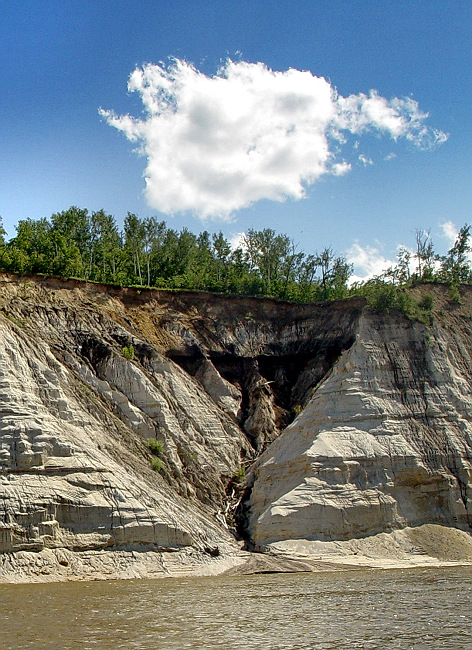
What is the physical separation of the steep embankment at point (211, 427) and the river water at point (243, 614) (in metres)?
3.07

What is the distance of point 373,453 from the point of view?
3059cm

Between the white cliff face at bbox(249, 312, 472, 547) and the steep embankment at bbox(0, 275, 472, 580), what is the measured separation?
7 centimetres

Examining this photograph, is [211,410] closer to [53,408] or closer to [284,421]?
[284,421]

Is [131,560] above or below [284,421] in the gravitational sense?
below

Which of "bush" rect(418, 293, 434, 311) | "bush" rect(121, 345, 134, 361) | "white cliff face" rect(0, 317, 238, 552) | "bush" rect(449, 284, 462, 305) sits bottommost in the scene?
"white cliff face" rect(0, 317, 238, 552)

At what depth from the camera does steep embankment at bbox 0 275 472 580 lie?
2477cm

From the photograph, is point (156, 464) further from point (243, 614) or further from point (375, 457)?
point (243, 614)

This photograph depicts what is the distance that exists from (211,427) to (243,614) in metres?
18.5

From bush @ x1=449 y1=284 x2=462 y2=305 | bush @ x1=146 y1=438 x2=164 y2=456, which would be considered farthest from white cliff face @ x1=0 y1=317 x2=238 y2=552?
bush @ x1=449 y1=284 x2=462 y2=305

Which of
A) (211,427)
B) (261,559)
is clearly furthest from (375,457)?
(211,427)

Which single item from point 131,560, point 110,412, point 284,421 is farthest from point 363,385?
point 131,560

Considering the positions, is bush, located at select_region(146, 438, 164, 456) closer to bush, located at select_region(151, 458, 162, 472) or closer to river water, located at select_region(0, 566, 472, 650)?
bush, located at select_region(151, 458, 162, 472)

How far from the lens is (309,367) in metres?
39.3

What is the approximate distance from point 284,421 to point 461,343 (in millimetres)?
11168
